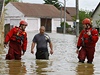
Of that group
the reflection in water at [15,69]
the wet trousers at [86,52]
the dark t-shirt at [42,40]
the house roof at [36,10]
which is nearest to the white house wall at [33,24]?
the house roof at [36,10]

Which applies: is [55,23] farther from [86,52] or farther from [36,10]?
[86,52]

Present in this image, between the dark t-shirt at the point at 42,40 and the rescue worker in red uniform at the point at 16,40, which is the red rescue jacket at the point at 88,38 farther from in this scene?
the rescue worker in red uniform at the point at 16,40

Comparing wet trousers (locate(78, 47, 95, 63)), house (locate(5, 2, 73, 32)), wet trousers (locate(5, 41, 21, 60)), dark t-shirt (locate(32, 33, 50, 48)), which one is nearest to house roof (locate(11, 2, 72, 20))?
house (locate(5, 2, 73, 32))

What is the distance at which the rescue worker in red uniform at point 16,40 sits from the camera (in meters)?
13.4

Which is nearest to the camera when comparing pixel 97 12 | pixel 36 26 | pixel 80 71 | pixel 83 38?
pixel 80 71

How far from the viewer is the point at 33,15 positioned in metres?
76.6

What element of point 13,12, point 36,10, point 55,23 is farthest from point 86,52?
point 55,23

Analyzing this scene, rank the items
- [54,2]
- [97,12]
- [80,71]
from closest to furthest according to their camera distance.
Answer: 1. [80,71]
2. [97,12]
3. [54,2]

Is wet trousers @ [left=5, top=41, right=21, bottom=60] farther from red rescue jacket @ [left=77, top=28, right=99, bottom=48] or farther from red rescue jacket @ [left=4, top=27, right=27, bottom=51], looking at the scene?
red rescue jacket @ [left=77, top=28, right=99, bottom=48]

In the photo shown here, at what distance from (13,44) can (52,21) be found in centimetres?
6846

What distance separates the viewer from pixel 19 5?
264 ft

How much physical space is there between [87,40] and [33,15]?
6358cm

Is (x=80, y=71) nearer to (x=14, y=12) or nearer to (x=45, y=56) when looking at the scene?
(x=45, y=56)

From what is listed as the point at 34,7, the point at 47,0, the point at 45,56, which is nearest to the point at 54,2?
the point at 47,0
